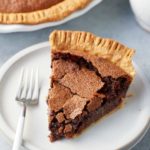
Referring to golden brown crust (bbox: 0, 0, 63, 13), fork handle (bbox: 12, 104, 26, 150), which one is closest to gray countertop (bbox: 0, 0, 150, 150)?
golden brown crust (bbox: 0, 0, 63, 13)

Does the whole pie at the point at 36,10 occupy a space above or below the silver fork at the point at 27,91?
above

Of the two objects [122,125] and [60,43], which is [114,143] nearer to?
[122,125]

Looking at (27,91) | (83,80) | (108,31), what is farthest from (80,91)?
(108,31)

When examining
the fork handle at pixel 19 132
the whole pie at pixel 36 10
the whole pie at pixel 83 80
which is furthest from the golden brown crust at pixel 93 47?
the fork handle at pixel 19 132

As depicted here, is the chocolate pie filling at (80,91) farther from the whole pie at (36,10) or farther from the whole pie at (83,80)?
the whole pie at (36,10)

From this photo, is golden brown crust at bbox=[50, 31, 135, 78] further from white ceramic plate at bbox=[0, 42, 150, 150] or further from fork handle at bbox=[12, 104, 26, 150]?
fork handle at bbox=[12, 104, 26, 150]
